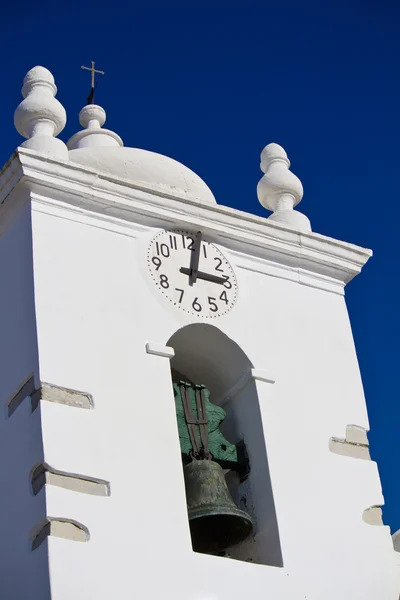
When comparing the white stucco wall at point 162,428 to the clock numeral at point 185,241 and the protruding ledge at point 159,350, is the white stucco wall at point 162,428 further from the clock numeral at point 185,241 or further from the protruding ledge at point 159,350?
the clock numeral at point 185,241

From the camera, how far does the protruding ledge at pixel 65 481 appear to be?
26.0ft

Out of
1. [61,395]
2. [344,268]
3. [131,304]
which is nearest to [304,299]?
[344,268]

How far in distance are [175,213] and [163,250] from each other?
0.27 meters

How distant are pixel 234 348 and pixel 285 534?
124 cm

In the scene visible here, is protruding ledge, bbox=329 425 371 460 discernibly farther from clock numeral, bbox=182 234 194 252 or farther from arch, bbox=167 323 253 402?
clock numeral, bbox=182 234 194 252

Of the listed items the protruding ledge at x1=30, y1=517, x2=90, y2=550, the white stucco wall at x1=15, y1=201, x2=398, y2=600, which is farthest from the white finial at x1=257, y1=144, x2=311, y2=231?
the protruding ledge at x1=30, y1=517, x2=90, y2=550

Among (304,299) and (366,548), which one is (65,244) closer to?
(304,299)

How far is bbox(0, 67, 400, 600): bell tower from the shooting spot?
26.2ft

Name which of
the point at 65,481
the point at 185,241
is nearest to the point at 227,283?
the point at 185,241

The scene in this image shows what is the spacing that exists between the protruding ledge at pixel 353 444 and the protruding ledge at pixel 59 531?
6.34 feet

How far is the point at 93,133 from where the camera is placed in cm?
1077

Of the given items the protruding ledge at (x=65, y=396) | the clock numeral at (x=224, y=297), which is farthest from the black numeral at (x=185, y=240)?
the protruding ledge at (x=65, y=396)

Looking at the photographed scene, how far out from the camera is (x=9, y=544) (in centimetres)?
802

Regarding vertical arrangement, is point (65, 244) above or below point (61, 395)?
above
